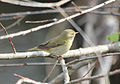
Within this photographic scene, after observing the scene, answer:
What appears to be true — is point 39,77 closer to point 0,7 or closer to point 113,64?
point 0,7

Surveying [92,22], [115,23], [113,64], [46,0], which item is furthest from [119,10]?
[46,0]

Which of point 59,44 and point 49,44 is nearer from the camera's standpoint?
→ point 49,44

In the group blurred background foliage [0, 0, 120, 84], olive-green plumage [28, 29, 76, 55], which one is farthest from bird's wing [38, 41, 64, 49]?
blurred background foliage [0, 0, 120, 84]

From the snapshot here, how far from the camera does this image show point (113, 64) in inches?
164

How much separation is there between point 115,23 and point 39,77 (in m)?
2.83

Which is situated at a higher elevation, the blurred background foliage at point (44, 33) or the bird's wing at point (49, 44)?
the blurred background foliage at point (44, 33)

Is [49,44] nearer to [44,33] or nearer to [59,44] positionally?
[59,44]

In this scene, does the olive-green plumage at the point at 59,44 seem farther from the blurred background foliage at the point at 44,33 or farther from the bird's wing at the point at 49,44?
the blurred background foliage at the point at 44,33

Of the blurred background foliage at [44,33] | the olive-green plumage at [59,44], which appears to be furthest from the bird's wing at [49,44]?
the blurred background foliage at [44,33]

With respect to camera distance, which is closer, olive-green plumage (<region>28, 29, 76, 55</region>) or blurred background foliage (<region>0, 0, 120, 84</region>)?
olive-green plumage (<region>28, 29, 76, 55</region>)

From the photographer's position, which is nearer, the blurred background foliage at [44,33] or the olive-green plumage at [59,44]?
the olive-green plumage at [59,44]

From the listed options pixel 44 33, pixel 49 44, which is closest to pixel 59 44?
pixel 49 44

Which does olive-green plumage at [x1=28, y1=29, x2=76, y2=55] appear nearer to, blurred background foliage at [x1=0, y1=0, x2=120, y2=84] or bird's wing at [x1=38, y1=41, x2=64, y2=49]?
bird's wing at [x1=38, y1=41, x2=64, y2=49]

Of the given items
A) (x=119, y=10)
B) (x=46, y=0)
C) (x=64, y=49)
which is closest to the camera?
(x=64, y=49)
